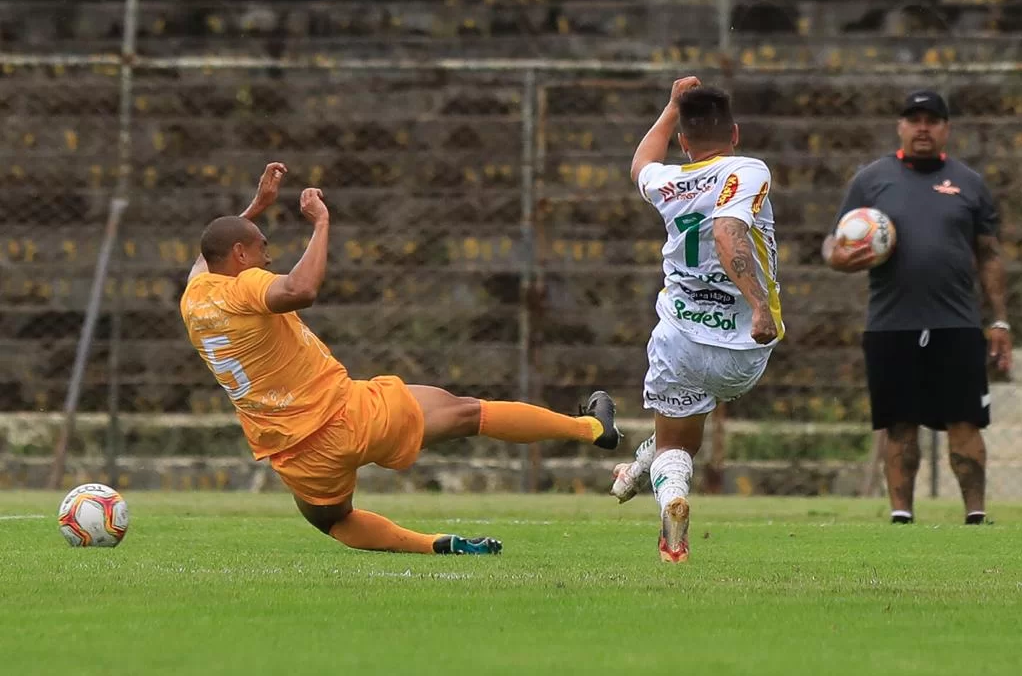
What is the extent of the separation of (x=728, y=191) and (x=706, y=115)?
1.21 feet

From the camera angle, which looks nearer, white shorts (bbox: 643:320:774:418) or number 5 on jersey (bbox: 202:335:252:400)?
white shorts (bbox: 643:320:774:418)

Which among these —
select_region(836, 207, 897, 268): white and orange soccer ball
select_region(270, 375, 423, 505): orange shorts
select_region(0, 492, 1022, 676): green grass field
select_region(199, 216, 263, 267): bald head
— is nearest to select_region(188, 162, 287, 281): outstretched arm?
select_region(199, 216, 263, 267): bald head

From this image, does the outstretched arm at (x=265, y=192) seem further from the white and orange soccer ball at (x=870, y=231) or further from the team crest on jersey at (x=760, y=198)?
the white and orange soccer ball at (x=870, y=231)

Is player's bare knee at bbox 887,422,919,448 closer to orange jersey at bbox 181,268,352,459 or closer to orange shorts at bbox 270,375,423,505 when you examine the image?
orange shorts at bbox 270,375,423,505

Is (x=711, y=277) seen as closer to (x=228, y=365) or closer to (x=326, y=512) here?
(x=326, y=512)

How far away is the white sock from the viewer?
23.2 ft

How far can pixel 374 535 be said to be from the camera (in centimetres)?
778

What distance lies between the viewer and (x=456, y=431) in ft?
25.3

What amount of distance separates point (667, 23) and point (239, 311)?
9.84 m

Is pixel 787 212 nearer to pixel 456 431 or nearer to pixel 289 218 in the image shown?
pixel 289 218

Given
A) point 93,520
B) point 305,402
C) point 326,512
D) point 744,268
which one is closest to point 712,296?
point 744,268

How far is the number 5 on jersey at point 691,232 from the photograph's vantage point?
725 centimetres

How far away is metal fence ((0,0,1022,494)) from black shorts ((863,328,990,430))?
4.44 meters

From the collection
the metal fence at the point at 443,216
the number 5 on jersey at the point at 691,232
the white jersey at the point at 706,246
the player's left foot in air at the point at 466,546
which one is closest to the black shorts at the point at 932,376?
the white jersey at the point at 706,246
